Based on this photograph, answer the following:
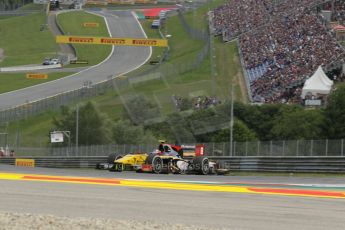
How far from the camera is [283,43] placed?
4581 centimetres

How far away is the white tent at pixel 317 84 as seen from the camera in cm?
3703

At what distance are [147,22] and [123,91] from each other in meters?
55.2

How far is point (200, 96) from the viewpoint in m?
39.2

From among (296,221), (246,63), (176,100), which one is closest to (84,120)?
(176,100)

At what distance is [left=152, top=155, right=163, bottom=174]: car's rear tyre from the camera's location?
2248 centimetres

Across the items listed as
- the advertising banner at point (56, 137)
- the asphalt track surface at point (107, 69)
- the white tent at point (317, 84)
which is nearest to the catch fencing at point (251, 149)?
the advertising banner at point (56, 137)

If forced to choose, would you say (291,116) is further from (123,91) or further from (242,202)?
(242,202)

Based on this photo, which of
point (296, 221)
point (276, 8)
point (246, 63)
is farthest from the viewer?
point (276, 8)

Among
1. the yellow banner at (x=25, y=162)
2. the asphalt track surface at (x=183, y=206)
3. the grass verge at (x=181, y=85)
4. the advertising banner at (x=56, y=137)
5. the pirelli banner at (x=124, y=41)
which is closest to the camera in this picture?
the asphalt track surface at (x=183, y=206)

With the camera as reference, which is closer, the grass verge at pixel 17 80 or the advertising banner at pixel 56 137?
the advertising banner at pixel 56 137

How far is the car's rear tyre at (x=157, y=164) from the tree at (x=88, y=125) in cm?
1821

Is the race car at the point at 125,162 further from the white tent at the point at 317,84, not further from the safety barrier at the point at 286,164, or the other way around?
the white tent at the point at 317,84

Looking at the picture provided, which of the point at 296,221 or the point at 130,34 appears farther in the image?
the point at 130,34

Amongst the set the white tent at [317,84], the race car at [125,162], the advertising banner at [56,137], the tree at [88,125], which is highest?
the white tent at [317,84]
